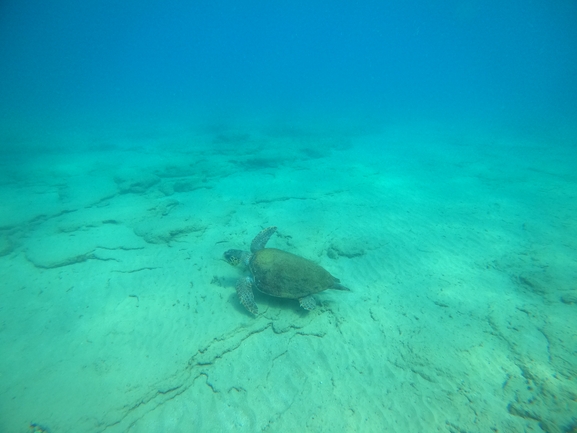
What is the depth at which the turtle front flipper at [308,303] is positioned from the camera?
15.0ft

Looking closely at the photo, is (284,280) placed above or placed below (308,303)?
above

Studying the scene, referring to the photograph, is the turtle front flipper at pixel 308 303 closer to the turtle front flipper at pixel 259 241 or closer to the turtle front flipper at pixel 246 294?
the turtle front flipper at pixel 246 294

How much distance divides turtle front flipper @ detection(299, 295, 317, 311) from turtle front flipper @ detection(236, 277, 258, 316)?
2.95 feet

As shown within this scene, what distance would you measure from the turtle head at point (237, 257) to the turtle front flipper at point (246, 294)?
0.57 m

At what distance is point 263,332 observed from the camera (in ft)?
14.7

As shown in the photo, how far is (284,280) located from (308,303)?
66cm

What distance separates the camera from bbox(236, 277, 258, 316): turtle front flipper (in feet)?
14.9

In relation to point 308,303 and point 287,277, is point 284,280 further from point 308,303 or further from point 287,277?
point 308,303

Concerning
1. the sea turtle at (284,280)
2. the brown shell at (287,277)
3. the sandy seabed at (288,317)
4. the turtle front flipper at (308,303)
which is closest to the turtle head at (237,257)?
the sandy seabed at (288,317)

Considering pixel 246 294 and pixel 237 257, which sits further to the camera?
pixel 237 257

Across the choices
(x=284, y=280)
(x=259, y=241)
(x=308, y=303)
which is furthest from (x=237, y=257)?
(x=308, y=303)

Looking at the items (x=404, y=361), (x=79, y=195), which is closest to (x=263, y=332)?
(x=404, y=361)

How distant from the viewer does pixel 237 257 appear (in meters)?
5.64

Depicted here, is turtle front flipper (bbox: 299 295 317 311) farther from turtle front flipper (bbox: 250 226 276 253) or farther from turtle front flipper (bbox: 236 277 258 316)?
turtle front flipper (bbox: 250 226 276 253)
